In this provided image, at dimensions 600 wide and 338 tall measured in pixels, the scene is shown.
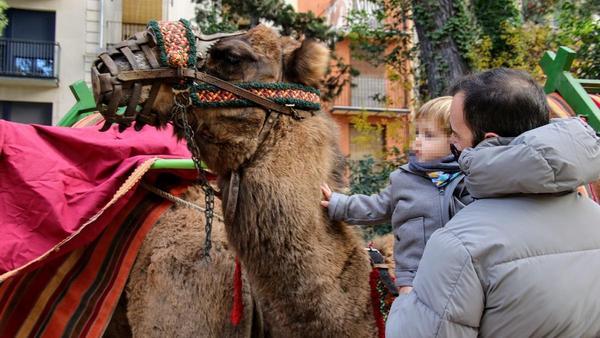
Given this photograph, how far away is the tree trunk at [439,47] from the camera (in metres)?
8.64

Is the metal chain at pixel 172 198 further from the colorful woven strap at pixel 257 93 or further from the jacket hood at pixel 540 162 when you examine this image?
the jacket hood at pixel 540 162

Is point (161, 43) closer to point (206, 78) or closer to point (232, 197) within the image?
point (206, 78)

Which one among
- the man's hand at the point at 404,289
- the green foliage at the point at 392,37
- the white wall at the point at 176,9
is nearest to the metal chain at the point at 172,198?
the man's hand at the point at 404,289

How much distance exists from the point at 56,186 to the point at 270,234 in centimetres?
155

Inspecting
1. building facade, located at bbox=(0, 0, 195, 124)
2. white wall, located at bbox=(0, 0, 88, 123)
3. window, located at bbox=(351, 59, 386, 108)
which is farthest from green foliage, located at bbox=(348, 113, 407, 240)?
white wall, located at bbox=(0, 0, 88, 123)

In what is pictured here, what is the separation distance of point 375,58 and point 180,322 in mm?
10698

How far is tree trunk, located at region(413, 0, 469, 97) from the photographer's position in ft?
28.3

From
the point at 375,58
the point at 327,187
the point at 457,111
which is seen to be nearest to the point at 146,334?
the point at 327,187

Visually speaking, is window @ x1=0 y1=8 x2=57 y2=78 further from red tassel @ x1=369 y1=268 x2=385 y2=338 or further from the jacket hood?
the jacket hood

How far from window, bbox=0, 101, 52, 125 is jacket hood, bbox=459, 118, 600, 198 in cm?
2101

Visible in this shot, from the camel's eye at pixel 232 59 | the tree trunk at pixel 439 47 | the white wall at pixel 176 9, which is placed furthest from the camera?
the white wall at pixel 176 9

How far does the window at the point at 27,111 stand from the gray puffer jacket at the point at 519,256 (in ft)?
68.9

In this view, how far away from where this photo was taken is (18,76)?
21188 millimetres

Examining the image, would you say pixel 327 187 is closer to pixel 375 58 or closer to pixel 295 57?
pixel 295 57
